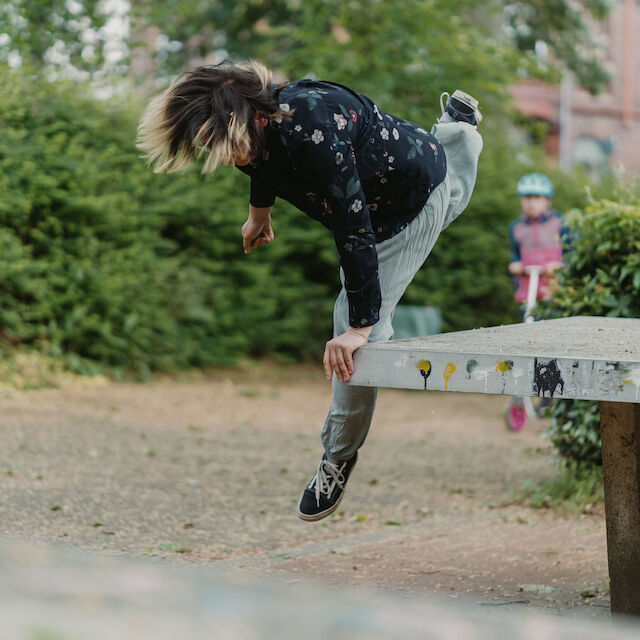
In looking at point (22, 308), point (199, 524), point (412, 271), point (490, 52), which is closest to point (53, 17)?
point (22, 308)

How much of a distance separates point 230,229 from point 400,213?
7.04 meters

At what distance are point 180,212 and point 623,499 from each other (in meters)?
7.45

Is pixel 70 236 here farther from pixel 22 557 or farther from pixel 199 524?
pixel 22 557

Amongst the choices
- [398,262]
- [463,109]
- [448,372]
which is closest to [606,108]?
[463,109]

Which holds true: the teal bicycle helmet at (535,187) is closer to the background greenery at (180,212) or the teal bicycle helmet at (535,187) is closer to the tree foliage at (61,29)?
the background greenery at (180,212)

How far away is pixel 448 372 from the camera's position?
111 inches

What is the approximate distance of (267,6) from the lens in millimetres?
17641

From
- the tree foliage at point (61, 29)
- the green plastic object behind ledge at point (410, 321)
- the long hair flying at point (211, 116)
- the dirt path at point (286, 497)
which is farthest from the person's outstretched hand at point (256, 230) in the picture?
the tree foliage at point (61, 29)

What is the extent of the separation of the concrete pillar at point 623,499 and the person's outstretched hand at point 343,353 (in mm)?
916

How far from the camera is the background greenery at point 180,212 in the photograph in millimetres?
9156

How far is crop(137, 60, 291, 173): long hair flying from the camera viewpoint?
3115 millimetres

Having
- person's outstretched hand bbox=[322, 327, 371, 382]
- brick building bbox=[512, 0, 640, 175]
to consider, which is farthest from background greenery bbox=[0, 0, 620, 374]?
brick building bbox=[512, 0, 640, 175]

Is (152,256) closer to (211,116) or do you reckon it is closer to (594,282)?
(594,282)

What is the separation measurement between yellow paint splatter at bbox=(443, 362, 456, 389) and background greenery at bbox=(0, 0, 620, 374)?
6.49 meters
